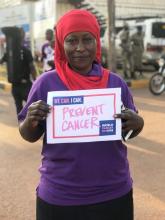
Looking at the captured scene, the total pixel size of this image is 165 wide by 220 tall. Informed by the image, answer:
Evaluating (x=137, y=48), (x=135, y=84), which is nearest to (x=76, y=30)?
(x=135, y=84)

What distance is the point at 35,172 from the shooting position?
5703mm

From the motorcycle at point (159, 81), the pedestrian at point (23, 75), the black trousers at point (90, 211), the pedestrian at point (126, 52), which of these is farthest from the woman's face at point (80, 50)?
the pedestrian at point (126, 52)

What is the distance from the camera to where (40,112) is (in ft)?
7.39

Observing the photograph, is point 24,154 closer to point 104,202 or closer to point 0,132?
point 0,132

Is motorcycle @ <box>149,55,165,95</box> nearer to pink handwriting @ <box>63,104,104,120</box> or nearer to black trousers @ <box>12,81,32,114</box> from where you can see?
black trousers @ <box>12,81,32,114</box>

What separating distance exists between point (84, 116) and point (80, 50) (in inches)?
12.4

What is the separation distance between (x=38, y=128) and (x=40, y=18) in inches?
538

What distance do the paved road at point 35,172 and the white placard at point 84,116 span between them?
7.13ft

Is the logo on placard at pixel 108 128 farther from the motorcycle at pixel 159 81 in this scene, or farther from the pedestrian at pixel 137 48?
the pedestrian at pixel 137 48

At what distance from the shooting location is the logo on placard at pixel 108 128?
91.7 inches

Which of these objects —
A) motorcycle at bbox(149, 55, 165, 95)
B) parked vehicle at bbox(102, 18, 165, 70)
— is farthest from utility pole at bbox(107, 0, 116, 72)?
parked vehicle at bbox(102, 18, 165, 70)

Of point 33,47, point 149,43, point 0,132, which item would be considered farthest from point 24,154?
point 149,43

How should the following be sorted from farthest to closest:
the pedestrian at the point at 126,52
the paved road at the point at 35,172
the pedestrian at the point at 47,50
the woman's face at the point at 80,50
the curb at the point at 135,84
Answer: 1. the pedestrian at the point at 126,52
2. the curb at the point at 135,84
3. the pedestrian at the point at 47,50
4. the paved road at the point at 35,172
5. the woman's face at the point at 80,50

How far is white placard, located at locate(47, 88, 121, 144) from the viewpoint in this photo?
7.62 ft
